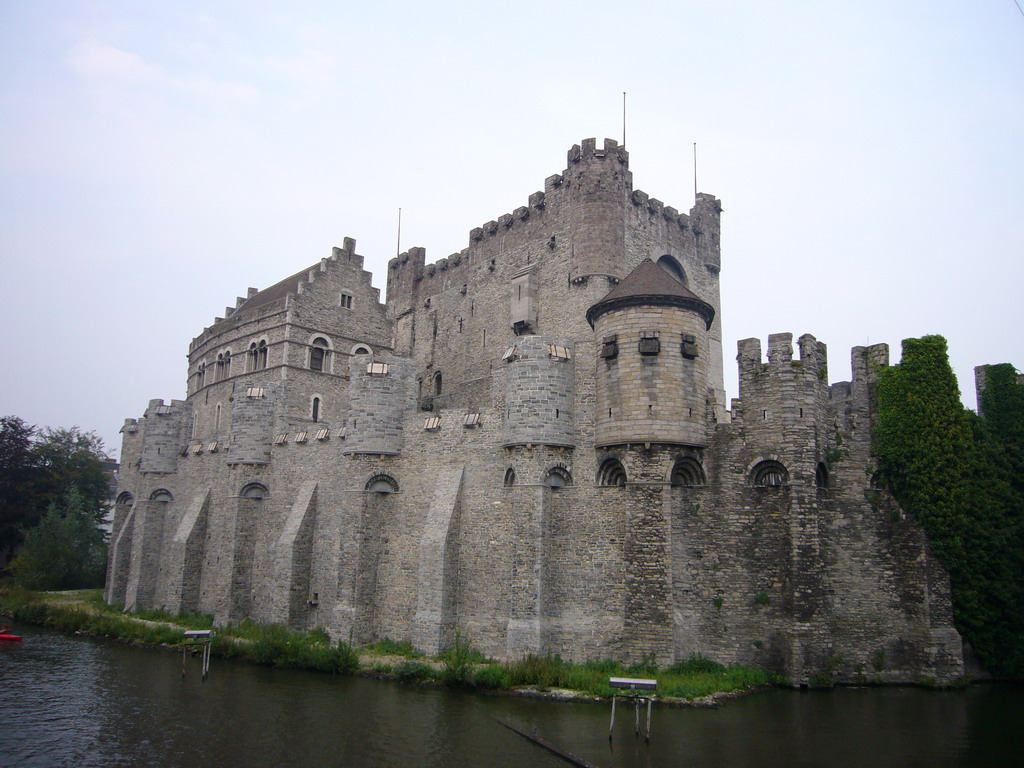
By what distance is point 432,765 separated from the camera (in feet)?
47.0

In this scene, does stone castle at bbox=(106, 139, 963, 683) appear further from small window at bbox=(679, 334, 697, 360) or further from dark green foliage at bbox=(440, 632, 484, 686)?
dark green foliage at bbox=(440, 632, 484, 686)

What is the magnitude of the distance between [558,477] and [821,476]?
7417 mm

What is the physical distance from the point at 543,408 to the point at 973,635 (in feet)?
43.6

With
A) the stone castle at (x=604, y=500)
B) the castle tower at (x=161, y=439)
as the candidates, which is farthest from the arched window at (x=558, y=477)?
the castle tower at (x=161, y=439)

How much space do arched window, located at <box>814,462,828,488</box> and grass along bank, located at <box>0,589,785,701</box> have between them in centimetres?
547

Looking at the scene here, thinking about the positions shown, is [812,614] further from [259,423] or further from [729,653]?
[259,423]

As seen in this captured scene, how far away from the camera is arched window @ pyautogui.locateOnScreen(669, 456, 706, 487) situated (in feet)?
71.5

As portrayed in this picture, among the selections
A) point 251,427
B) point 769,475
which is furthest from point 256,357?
point 769,475

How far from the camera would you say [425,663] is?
864 inches

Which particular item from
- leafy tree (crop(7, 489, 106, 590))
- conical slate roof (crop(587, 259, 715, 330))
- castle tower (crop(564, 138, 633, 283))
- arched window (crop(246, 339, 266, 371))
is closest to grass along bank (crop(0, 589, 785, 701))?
conical slate roof (crop(587, 259, 715, 330))

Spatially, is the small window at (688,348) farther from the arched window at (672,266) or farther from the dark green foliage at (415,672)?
the dark green foliage at (415,672)

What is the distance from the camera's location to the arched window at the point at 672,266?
3003 centimetres

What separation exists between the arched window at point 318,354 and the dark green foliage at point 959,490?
2589cm

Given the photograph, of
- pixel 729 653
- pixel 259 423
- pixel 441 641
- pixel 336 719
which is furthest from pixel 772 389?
pixel 259 423
